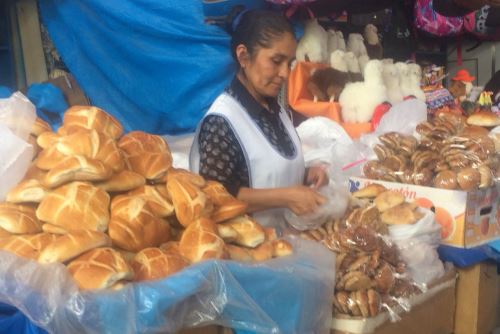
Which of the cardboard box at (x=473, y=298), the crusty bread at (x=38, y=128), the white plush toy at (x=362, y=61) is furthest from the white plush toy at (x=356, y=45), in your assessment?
the crusty bread at (x=38, y=128)

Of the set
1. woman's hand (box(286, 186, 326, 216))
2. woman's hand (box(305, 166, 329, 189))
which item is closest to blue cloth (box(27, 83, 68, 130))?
woman's hand (box(305, 166, 329, 189))

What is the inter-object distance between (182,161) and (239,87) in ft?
2.42

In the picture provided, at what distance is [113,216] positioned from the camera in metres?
1.18

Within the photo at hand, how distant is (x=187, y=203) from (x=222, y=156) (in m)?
0.51

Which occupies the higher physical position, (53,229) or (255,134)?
(53,229)

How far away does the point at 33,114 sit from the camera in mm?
1461

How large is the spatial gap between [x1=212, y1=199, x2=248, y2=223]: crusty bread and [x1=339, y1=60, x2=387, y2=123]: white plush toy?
2.00 metres

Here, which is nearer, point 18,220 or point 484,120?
point 18,220

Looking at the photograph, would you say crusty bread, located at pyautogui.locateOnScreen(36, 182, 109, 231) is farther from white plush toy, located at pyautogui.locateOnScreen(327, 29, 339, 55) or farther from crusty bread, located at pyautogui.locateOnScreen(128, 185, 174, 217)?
white plush toy, located at pyautogui.locateOnScreen(327, 29, 339, 55)

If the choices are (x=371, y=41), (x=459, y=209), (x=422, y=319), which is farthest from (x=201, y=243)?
(x=371, y=41)

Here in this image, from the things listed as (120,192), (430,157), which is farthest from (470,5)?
(120,192)

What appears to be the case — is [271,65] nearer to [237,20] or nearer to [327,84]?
[237,20]

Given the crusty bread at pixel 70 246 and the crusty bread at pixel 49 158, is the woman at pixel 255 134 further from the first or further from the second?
the crusty bread at pixel 70 246

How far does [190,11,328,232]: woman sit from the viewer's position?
1.74m
